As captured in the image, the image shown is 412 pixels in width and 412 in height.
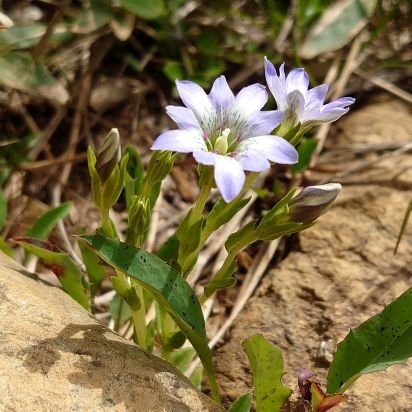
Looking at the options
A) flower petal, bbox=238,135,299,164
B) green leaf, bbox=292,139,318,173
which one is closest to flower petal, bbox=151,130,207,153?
flower petal, bbox=238,135,299,164

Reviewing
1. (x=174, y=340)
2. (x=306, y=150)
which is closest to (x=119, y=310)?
(x=174, y=340)

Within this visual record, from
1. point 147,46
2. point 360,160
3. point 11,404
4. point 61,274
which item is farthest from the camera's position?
point 147,46

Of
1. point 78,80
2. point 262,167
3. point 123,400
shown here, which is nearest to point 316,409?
point 123,400

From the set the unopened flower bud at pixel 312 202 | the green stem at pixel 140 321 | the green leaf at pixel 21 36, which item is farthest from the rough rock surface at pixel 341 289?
the green leaf at pixel 21 36

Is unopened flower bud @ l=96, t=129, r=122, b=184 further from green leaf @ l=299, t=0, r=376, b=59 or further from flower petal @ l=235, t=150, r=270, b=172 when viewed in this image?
green leaf @ l=299, t=0, r=376, b=59

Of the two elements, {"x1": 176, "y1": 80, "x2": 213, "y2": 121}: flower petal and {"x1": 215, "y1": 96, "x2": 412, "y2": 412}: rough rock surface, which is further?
{"x1": 215, "y1": 96, "x2": 412, "y2": 412}: rough rock surface

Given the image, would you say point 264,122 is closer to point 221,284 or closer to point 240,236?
point 240,236

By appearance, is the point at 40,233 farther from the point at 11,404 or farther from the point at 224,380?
the point at 11,404
